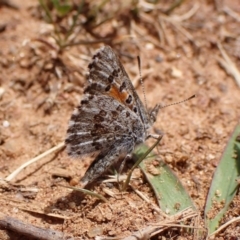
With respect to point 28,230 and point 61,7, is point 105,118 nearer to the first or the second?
point 28,230

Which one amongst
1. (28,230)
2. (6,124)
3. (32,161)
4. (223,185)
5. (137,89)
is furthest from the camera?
(137,89)

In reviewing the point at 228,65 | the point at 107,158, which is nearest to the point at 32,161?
the point at 107,158

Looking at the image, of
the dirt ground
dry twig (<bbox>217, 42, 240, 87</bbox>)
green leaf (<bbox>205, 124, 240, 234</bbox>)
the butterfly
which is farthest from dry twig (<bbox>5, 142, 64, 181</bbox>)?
dry twig (<bbox>217, 42, 240, 87</bbox>)

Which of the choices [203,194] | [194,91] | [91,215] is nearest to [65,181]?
[91,215]

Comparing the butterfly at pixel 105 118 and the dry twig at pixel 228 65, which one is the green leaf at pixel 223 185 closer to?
the butterfly at pixel 105 118

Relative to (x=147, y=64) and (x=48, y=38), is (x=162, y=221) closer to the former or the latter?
(x=147, y=64)

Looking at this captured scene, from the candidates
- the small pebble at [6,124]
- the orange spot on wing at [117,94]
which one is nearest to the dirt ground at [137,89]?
the small pebble at [6,124]
